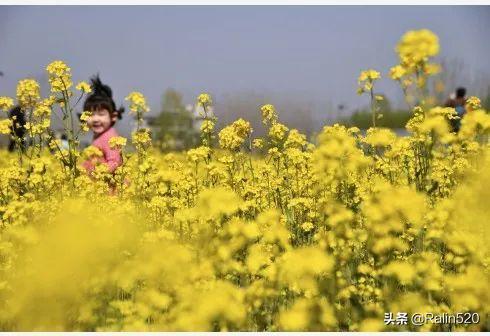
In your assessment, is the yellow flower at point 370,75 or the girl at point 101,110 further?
the girl at point 101,110

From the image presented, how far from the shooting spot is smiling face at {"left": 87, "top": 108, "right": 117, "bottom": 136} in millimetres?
6637

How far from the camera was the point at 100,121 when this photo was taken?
664cm

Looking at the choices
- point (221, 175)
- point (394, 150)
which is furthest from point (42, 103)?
point (394, 150)

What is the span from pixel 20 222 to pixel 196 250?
1.15 meters

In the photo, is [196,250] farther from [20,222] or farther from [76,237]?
[20,222]

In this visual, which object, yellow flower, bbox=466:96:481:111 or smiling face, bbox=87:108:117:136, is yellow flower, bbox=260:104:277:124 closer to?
yellow flower, bbox=466:96:481:111

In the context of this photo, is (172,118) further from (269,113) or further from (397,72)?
(397,72)

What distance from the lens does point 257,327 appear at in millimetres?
3012

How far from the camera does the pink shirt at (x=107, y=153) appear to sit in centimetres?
574

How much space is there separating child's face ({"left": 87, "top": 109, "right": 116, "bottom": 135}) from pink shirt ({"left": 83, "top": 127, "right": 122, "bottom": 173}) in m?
0.06

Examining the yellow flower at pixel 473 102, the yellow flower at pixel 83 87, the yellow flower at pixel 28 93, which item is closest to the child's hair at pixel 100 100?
the yellow flower at pixel 28 93

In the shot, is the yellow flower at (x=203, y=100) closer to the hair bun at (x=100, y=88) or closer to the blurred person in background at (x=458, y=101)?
the hair bun at (x=100, y=88)

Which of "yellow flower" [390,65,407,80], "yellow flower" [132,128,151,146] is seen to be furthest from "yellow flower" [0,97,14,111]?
"yellow flower" [390,65,407,80]

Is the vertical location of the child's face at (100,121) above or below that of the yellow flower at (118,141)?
above
